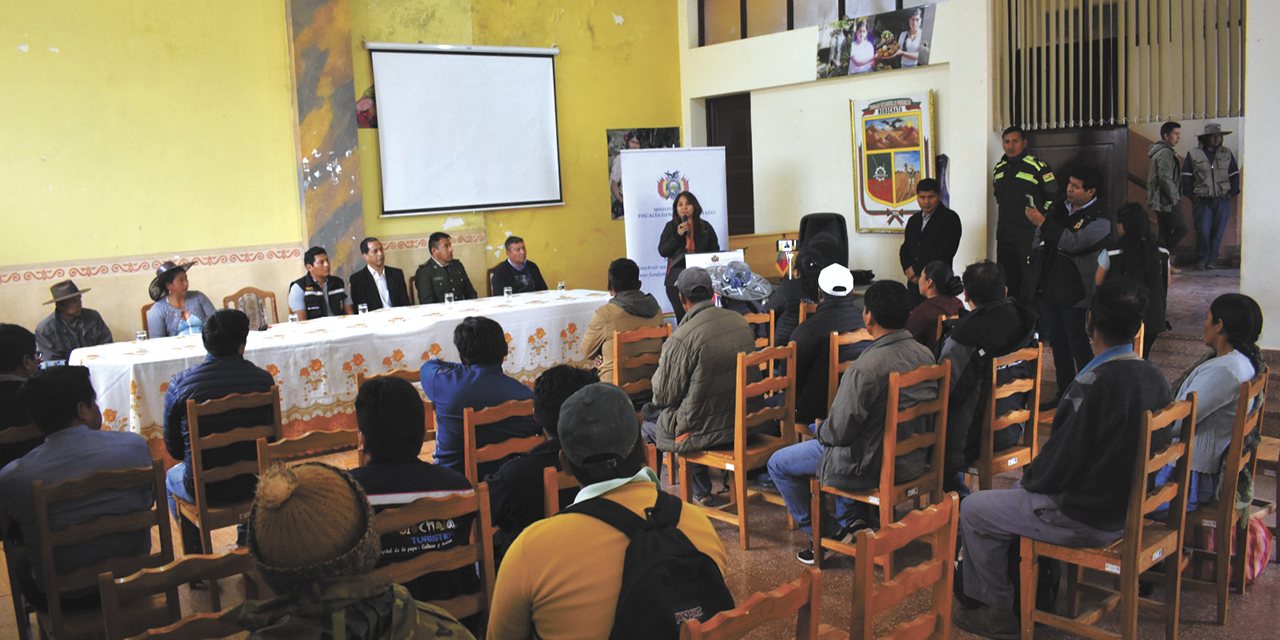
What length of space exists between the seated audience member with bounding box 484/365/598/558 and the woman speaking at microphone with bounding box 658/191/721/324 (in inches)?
188

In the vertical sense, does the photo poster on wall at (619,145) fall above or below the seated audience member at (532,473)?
above

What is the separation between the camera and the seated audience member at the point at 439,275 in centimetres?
752

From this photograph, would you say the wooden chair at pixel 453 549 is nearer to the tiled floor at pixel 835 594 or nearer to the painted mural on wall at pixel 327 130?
the tiled floor at pixel 835 594

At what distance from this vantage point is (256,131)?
24.3ft

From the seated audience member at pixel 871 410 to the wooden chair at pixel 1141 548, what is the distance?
2.01 ft

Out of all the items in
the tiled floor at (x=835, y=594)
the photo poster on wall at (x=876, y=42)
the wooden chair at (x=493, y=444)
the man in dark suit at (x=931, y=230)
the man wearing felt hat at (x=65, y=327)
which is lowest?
the tiled floor at (x=835, y=594)

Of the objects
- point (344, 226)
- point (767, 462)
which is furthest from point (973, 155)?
point (344, 226)

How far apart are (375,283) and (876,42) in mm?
4528

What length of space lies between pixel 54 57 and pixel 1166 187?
29.7 feet

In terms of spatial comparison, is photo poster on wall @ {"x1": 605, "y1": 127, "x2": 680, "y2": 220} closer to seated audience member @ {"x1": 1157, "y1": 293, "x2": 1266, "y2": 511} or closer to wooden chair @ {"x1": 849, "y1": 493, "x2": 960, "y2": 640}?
seated audience member @ {"x1": 1157, "y1": 293, "x2": 1266, "y2": 511}

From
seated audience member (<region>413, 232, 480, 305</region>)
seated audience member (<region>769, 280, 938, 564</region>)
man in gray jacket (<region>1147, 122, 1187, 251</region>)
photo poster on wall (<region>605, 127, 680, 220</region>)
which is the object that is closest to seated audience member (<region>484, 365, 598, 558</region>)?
seated audience member (<region>769, 280, 938, 564</region>)

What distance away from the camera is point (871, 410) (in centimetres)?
341

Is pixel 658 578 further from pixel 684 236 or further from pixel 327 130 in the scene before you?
pixel 327 130

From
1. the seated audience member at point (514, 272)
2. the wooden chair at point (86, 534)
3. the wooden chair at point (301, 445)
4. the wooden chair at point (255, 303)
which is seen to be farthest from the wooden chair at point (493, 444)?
the wooden chair at point (255, 303)
